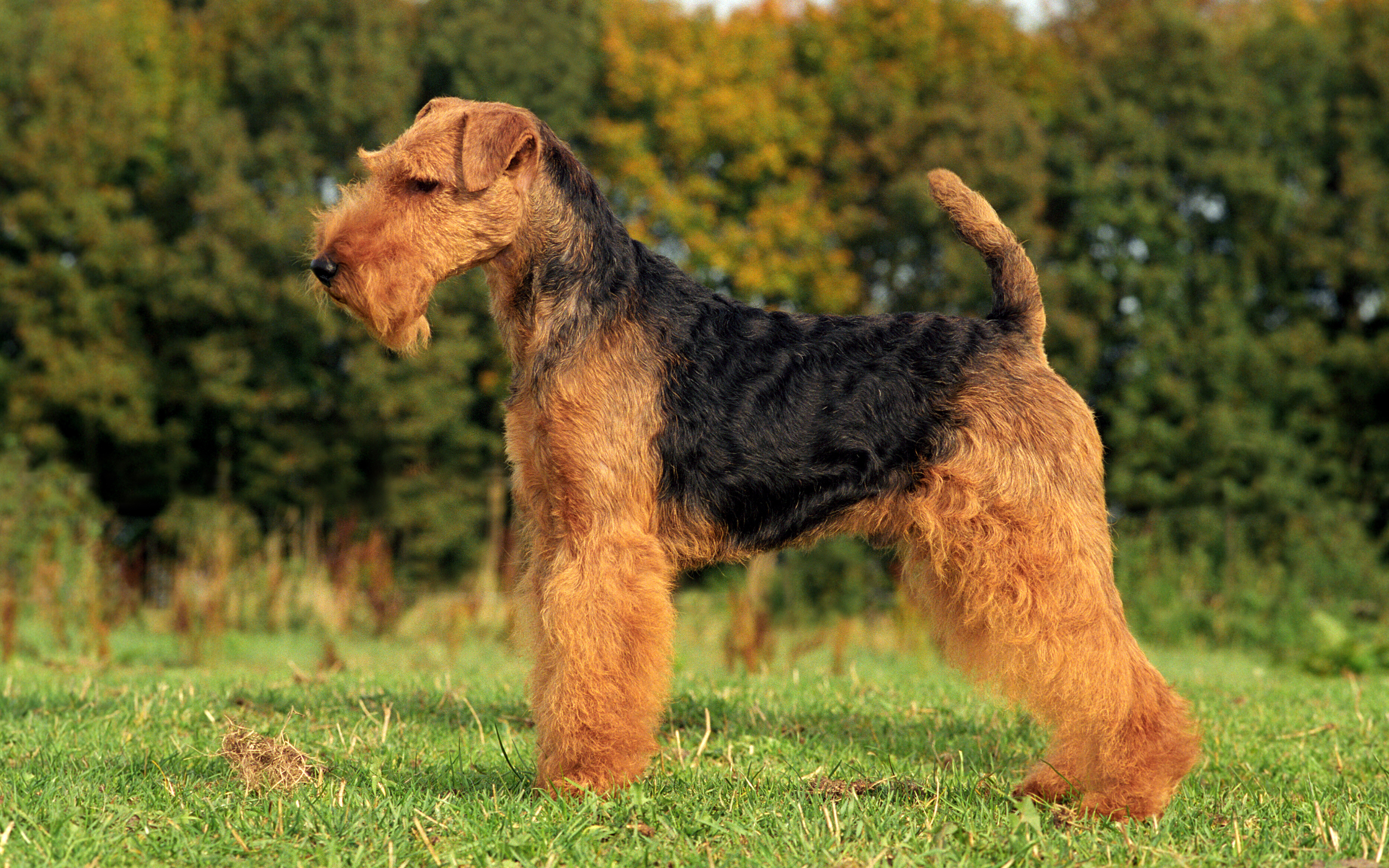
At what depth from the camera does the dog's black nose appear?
333cm

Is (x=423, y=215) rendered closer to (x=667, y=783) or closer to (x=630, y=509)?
(x=630, y=509)

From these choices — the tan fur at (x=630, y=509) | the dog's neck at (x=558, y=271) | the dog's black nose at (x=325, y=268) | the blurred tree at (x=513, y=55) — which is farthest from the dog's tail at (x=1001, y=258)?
the blurred tree at (x=513, y=55)

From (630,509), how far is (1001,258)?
5.29 ft

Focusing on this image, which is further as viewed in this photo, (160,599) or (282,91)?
(282,91)

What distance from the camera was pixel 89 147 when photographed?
20.2 m

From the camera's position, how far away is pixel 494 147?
349 cm

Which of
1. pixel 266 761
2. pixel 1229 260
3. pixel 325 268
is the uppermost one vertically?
pixel 1229 260

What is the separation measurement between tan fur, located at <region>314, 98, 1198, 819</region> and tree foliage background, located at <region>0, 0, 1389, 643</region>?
48.1 feet

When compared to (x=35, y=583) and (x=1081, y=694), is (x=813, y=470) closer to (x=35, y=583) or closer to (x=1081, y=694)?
(x=1081, y=694)

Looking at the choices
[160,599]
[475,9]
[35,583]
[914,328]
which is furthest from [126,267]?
[914,328]

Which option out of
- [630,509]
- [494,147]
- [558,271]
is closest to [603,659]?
[630,509]

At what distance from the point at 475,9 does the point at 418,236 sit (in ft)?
65.4

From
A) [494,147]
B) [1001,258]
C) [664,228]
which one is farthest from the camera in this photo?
[664,228]

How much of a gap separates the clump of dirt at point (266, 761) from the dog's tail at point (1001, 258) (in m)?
2.77
